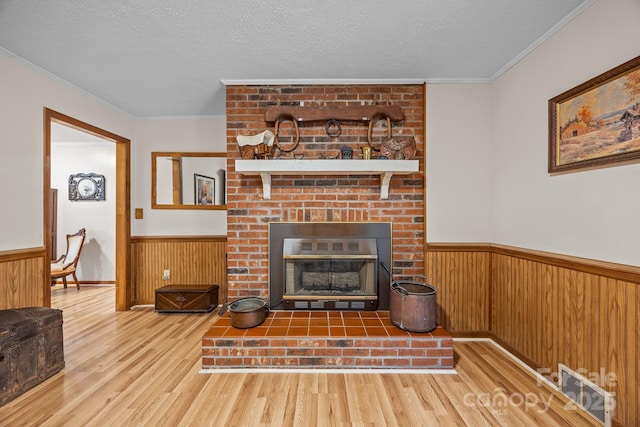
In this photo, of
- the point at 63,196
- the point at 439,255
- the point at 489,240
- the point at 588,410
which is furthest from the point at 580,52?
the point at 63,196

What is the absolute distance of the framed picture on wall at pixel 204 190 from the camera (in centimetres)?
364

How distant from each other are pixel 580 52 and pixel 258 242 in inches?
105

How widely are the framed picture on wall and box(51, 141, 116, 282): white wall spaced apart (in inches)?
81.9

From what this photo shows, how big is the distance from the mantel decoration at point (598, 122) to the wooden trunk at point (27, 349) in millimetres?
3600

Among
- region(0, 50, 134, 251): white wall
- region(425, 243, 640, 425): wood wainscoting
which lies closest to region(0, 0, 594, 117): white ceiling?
region(0, 50, 134, 251): white wall

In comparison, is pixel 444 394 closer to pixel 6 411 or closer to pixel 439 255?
pixel 439 255

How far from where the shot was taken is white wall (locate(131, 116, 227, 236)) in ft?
11.9

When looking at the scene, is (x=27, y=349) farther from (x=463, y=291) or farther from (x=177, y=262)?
(x=463, y=291)

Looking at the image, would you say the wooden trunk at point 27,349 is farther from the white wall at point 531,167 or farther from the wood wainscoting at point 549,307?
the white wall at point 531,167

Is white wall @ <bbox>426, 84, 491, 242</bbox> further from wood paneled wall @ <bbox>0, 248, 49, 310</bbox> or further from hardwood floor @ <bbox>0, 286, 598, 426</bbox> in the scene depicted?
wood paneled wall @ <bbox>0, 248, 49, 310</bbox>

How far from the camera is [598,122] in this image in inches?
63.7

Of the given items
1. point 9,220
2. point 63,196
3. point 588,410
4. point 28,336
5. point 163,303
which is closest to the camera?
point 588,410

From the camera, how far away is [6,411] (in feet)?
5.47

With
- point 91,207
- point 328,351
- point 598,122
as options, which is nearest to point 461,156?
point 598,122
